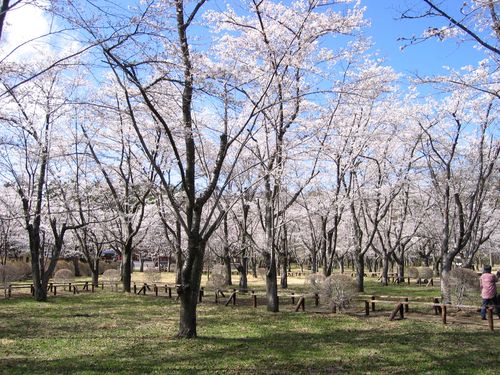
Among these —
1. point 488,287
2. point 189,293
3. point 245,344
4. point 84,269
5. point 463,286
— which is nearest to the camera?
point 245,344

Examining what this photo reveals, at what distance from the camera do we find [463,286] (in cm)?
1339

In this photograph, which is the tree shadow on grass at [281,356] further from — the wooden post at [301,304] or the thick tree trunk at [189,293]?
the wooden post at [301,304]

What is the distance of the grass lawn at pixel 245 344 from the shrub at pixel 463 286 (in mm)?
1009

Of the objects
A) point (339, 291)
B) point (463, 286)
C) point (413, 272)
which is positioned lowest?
point (413, 272)

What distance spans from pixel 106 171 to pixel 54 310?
827 cm

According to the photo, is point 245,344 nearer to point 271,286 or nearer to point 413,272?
point 271,286

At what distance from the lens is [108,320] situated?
40.5 feet

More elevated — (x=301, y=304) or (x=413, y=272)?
(x=301, y=304)

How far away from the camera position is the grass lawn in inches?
274

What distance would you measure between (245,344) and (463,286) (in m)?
7.75

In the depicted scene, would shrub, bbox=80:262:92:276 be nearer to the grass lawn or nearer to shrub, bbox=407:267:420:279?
shrub, bbox=407:267:420:279

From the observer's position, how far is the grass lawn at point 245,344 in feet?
22.9

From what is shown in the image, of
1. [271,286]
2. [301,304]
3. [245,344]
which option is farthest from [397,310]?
[245,344]

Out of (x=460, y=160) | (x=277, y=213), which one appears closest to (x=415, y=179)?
(x=460, y=160)
